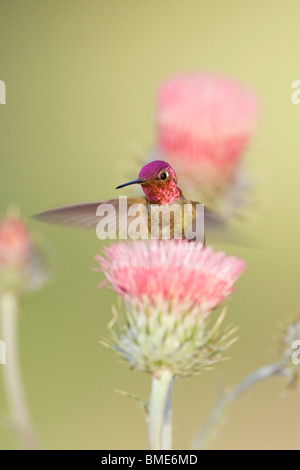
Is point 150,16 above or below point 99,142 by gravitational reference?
above

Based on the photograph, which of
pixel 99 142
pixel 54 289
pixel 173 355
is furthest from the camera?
pixel 99 142

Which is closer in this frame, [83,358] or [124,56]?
[83,358]

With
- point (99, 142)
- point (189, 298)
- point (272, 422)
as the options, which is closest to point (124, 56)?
point (99, 142)

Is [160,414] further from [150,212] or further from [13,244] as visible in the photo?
[13,244]

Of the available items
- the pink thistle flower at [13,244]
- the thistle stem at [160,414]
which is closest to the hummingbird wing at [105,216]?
the thistle stem at [160,414]

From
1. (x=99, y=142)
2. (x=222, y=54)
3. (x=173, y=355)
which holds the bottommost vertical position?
(x=173, y=355)

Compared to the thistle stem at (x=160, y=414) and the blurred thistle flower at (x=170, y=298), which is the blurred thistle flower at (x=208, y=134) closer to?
the blurred thistle flower at (x=170, y=298)

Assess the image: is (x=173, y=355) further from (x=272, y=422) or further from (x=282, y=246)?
(x=282, y=246)
